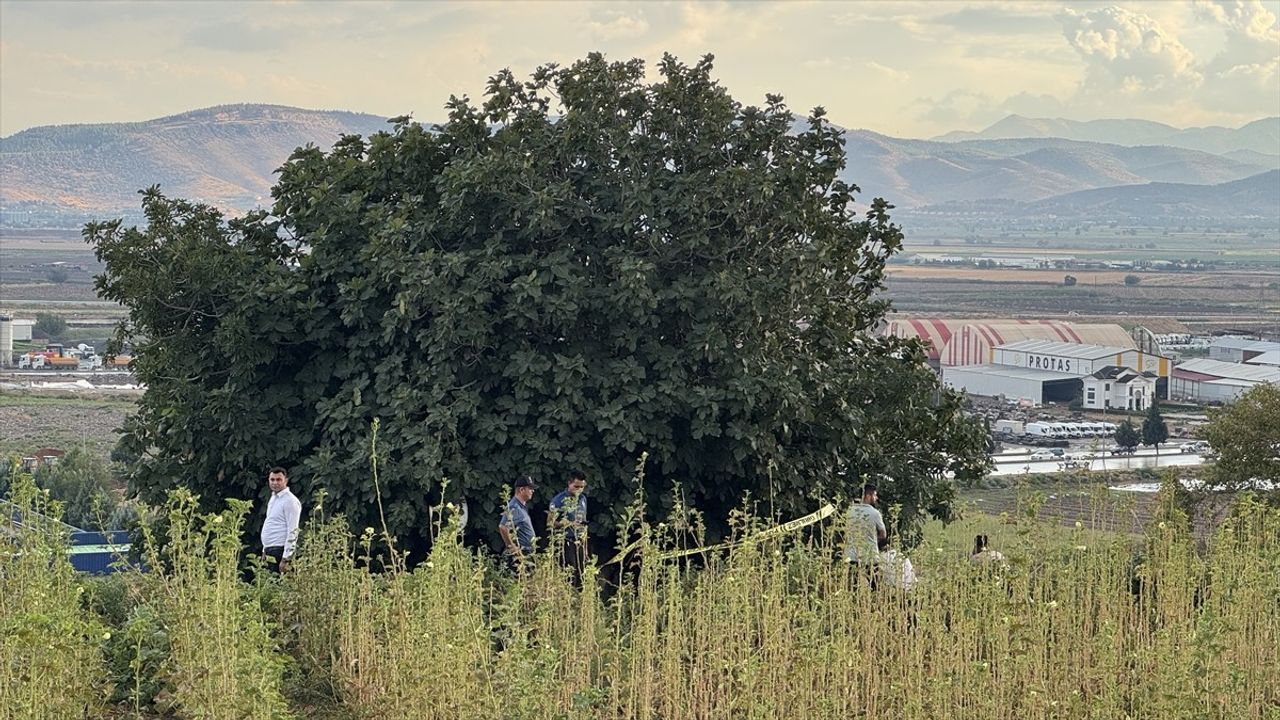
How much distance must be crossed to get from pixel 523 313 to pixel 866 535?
4277 mm

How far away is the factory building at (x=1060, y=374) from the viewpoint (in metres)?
104

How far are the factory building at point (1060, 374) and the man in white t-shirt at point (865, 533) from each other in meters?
92.6

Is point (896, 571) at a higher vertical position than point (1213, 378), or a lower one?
higher

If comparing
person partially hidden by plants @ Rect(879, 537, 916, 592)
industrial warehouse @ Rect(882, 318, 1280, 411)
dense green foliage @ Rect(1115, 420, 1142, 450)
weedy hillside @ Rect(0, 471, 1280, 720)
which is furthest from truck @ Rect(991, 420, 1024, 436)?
weedy hillside @ Rect(0, 471, 1280, 720)

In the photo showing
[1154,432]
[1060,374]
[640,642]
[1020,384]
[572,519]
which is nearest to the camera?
[640,642]

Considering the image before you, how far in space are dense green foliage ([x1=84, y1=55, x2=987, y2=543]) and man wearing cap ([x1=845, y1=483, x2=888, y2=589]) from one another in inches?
79.9

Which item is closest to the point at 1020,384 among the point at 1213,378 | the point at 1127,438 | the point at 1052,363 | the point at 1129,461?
the point at 1052,363

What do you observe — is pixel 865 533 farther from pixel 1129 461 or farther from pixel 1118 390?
pixel 1118 390

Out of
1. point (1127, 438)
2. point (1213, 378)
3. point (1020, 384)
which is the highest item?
point (1213, 378)

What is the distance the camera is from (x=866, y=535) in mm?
11516

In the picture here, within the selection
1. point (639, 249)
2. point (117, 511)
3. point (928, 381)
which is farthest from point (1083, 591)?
point (117, 511)

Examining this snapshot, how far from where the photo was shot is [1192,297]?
19000cm

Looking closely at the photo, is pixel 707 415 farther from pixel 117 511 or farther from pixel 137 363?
pixel 117 511

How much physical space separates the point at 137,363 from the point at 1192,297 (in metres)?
189
